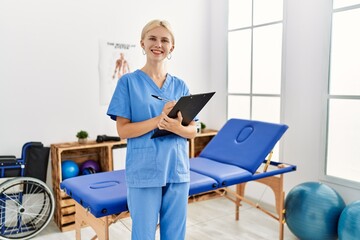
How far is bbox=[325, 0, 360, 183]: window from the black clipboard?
1610mm

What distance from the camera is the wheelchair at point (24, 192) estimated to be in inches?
104

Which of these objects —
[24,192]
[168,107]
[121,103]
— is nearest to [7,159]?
[24,192]

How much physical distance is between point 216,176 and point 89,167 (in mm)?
1335

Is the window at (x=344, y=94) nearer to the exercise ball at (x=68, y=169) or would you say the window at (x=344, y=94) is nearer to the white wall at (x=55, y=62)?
the white wall at (x=55, y=62)

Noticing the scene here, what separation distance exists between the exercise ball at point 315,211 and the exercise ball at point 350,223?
0.38 feet

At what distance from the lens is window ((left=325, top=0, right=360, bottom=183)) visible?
266cm

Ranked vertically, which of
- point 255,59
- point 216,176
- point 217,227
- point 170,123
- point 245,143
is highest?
point 255,59

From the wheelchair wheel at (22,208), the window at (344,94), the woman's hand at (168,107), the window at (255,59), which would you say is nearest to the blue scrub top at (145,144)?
the woman's hand at (168,107)

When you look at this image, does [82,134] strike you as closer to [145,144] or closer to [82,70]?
[82,70]

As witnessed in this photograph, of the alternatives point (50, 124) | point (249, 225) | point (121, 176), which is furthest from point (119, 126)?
point (249, 225)

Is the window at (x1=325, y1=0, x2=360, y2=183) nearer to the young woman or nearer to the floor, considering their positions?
the floor

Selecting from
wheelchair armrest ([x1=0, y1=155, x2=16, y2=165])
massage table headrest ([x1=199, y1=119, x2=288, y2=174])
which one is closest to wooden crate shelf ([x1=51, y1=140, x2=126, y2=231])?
wheelchair armrest ([x1=0, y1=155, x2=16, y2=165])

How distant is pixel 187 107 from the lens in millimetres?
1540

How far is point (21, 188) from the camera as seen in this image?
267cm
